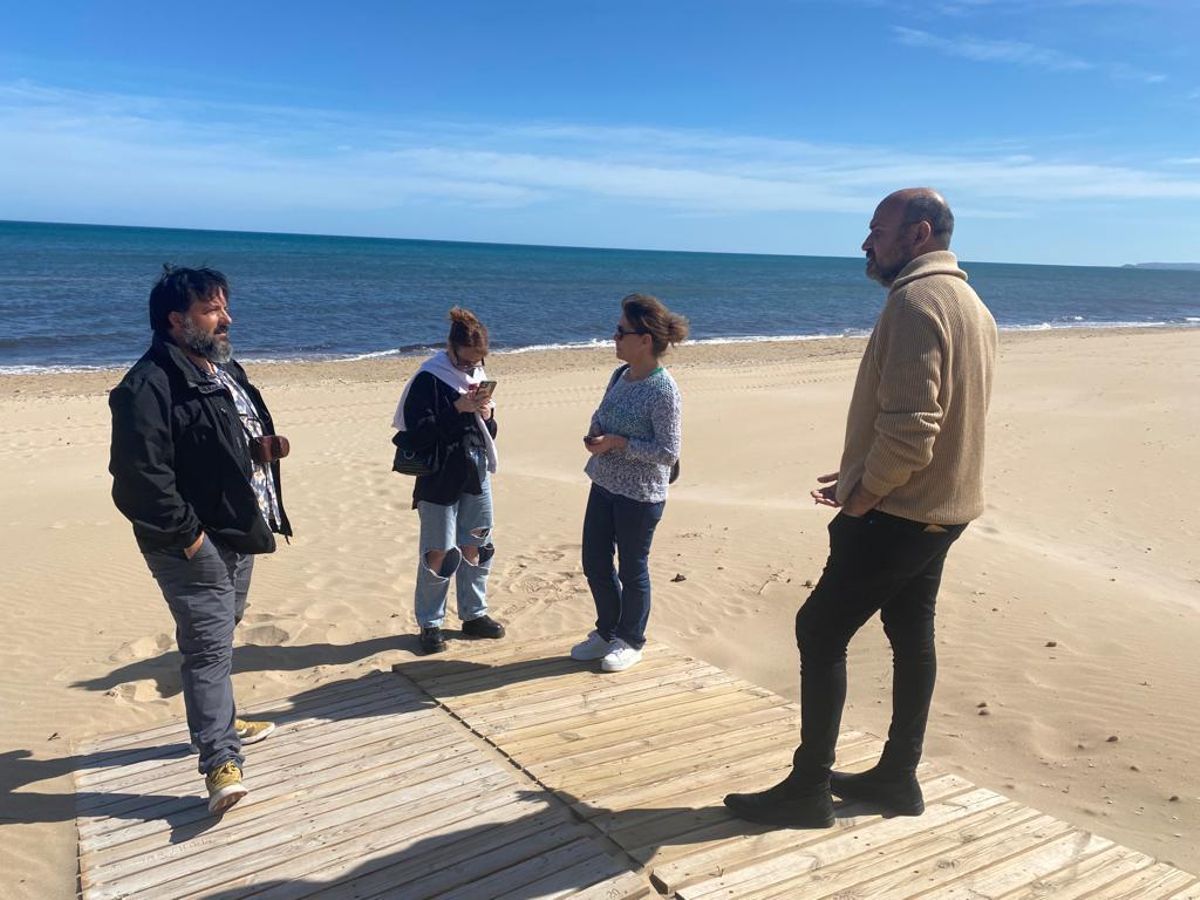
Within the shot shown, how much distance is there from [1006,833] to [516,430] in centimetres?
1098

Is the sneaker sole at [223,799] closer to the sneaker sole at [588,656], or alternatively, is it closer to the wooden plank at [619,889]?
the wooden plank at [619,889]

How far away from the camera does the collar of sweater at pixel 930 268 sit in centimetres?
290

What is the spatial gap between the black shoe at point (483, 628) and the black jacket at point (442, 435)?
3.24 ft

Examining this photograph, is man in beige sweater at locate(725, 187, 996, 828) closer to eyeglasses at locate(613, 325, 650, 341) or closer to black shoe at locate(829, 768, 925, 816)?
black shoe at locate(829, 768, 925, 816)

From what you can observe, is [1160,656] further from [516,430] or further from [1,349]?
[1,349]

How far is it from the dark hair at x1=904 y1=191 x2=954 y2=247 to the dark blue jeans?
80.9 inches

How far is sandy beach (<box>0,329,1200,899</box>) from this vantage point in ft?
14.5

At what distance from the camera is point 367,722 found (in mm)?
4293

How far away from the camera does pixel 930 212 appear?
2.99 meters

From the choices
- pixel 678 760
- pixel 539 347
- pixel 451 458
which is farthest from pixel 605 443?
pixel 539 347

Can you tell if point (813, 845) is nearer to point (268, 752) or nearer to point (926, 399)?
point (926, 399)

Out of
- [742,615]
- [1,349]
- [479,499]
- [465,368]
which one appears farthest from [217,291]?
[1,349]

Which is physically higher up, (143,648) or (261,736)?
(261,736)

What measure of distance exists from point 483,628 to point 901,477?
3455 millimetres
